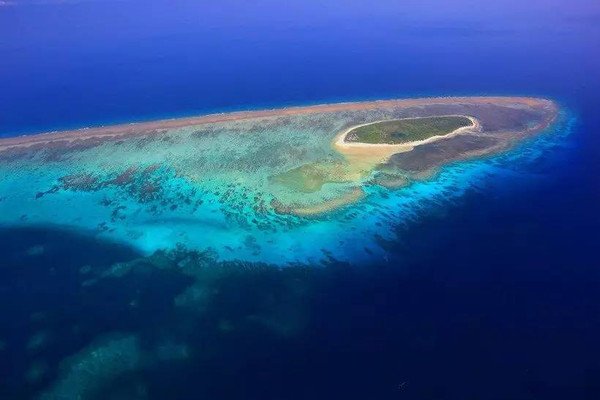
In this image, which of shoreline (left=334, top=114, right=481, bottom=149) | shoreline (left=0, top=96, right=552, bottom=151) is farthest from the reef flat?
shoreline (left=0, top=96, right=552, bottom=151)

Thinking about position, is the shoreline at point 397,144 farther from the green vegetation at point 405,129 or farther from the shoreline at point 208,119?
the shoreline at point 208,119

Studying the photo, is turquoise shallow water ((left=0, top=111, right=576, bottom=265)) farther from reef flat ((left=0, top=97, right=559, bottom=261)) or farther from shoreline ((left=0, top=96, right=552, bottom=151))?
shoreline ((left=0, top=96, right=552, bottom=151))

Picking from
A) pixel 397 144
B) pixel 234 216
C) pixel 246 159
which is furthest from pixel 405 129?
pixel 234 216

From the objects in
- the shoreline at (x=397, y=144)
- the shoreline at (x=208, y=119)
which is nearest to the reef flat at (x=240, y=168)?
the shoreline at (x=397, y=144)

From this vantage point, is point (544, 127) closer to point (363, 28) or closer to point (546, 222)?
point (546, 222)

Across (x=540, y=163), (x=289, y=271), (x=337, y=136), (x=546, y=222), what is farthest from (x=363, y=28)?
(x=289, y=271)
